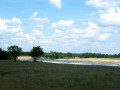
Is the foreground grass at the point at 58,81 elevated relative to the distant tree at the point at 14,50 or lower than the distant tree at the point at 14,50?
lower

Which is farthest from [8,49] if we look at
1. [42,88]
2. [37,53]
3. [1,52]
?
[42,88]

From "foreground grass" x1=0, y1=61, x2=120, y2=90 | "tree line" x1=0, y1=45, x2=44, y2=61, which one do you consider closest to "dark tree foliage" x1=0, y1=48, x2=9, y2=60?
"tree line" x1=0, y1=45, x2=44, y2=61

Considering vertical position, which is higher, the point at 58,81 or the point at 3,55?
the point at 3,55

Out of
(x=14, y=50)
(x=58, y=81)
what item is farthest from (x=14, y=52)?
(x=58, y=81)

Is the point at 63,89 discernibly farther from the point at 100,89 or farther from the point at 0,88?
the point at 0,88

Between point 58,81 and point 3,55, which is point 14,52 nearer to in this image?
point 3,55

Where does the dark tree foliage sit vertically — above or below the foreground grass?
above

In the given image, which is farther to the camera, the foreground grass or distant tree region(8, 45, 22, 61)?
distant tree region(8, 45, 22, 61)

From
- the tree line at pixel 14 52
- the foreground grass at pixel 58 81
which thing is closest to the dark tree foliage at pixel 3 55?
the tree line at pixel 14 52

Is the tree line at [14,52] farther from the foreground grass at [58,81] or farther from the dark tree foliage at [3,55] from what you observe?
the foreground grass at [58,81]

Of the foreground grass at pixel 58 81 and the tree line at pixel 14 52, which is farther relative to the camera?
the tree line at pixel 14 52

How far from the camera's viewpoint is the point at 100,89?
26234 millimetres

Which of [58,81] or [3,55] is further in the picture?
[3,55]

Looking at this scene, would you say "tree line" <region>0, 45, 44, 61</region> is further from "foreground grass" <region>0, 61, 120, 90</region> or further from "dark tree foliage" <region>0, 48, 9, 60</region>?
"foreground grass" <region>0, 61, 120, 90</region>
